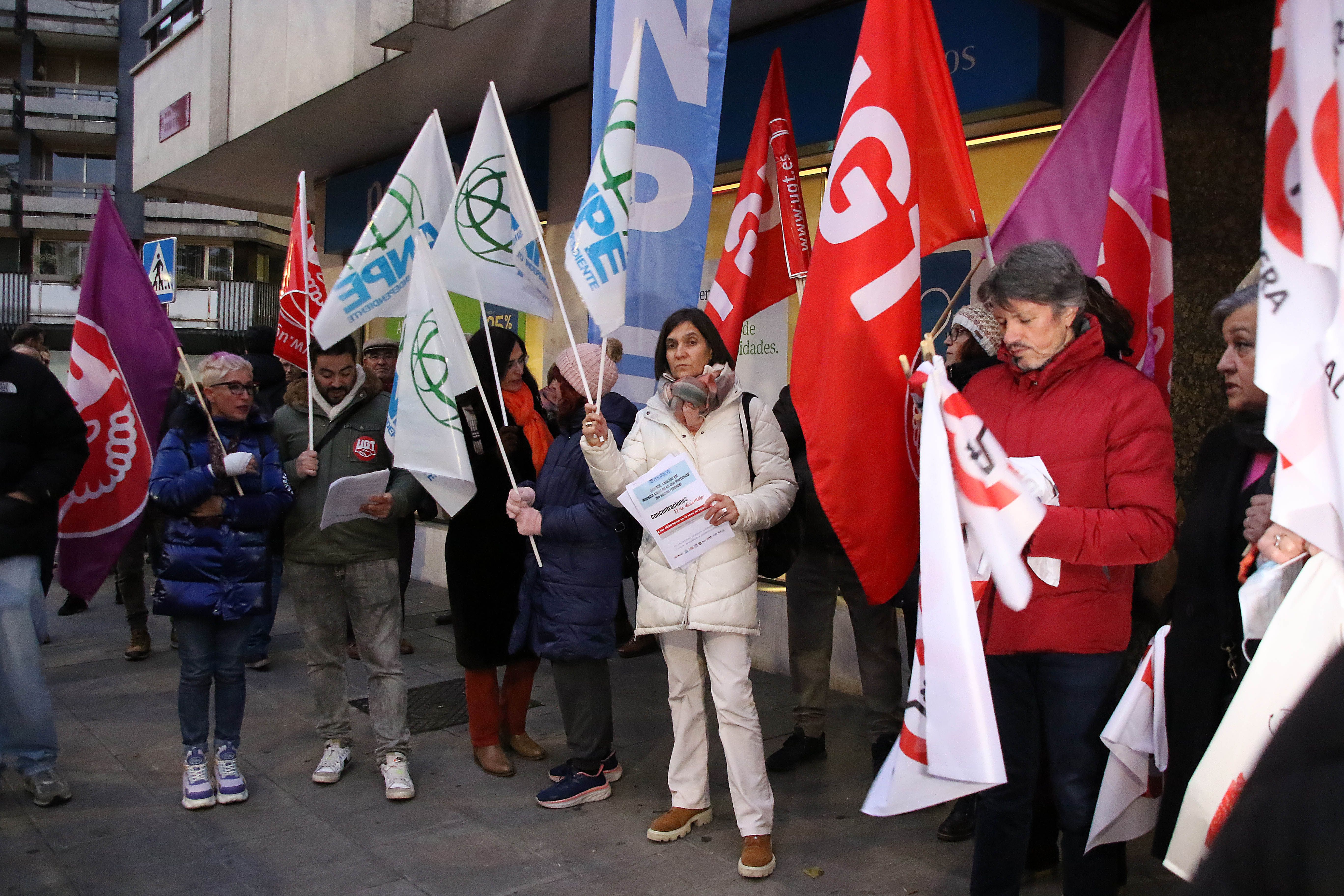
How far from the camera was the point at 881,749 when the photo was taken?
493 cm

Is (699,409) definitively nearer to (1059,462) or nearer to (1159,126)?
(1059,462)

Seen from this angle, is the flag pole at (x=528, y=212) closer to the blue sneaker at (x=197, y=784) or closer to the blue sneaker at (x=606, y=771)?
the blue sneaker at (x=606, y=771)

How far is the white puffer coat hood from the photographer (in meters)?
3.95

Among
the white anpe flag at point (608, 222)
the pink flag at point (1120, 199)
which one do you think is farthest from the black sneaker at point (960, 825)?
the white anpe flag at point (608, 222)

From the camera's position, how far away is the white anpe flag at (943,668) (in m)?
2.71

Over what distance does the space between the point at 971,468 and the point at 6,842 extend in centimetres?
397

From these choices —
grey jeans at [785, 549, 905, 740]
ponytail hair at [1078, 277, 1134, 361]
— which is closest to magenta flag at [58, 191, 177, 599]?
grey jeans at [785, 549, 905, 740]

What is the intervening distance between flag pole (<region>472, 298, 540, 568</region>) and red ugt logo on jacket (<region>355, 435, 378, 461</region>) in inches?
20.4

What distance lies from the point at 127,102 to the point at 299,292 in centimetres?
4068

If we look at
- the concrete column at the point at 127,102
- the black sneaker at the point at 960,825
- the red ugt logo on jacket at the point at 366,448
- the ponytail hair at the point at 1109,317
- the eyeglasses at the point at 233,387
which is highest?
the concrete column at the point at 127,102

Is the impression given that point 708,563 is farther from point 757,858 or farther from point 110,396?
point 110,396

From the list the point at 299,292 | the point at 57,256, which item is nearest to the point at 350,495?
the point at 299,292

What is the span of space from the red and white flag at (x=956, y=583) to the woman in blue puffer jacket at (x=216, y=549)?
2.91 meters

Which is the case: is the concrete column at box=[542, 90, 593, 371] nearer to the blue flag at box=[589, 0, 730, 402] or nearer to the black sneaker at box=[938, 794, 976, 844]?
the blue flag at box=[589, 0, 730, 402]
